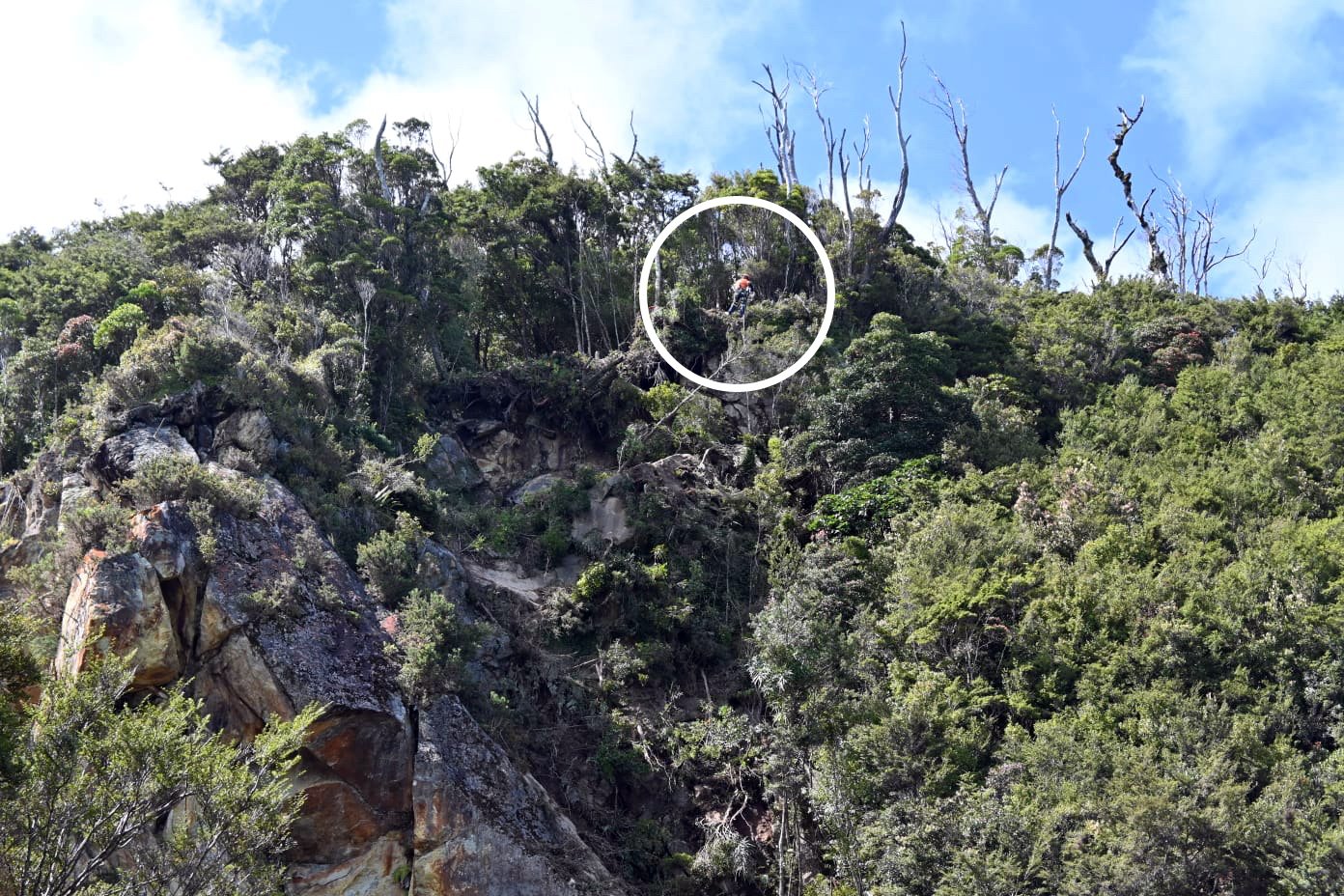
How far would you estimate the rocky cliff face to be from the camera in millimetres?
17859

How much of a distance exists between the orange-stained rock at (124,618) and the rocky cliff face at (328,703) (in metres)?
0.02

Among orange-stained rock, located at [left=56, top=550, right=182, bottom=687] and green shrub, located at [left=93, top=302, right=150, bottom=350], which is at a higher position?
green shrub, located at [left=93, top=302, right=150, bottom=350]

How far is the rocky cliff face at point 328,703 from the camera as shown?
58.6 ft

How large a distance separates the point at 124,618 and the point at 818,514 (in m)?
14.5

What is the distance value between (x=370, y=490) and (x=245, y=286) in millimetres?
10189

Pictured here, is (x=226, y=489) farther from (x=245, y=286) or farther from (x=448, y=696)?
(x=245, y=286)

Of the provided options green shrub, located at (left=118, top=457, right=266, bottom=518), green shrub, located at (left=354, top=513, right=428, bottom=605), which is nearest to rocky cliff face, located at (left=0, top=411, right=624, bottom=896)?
green shrub, located at (left=118, top=457, right=266, bottom=518)

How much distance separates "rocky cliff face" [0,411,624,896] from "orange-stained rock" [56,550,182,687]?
0.02 meters

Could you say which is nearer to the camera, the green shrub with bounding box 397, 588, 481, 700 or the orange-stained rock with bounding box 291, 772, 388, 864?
the orange-stained rock with bounding box 291, 772, 388, 864

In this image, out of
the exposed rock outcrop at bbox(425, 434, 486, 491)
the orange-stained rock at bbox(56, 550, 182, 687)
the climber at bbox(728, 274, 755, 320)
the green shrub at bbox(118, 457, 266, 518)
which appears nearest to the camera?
the orange-stained rock at bbox(56, 550, 182, 687)

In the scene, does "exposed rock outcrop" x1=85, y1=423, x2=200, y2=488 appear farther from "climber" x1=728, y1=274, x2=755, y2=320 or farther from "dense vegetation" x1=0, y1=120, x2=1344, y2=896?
"climber" x1=728, y1=274, x2=755, y2=320

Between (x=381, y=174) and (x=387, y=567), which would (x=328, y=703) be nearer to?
(x=387, y=567)

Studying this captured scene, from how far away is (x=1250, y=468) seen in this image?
23766 millimetres

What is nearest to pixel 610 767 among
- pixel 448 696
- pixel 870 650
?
pixel 448 696
